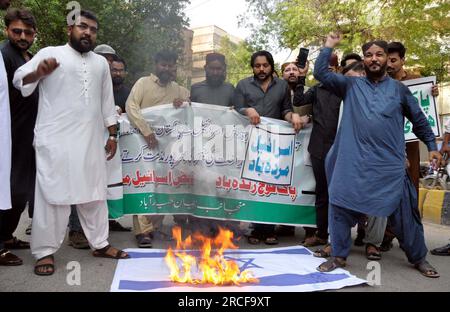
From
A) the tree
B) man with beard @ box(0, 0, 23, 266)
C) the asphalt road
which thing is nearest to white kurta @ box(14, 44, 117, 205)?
man with beard @ box(0, 0, 23, 266)

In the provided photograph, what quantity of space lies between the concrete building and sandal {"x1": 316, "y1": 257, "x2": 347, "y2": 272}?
268cm

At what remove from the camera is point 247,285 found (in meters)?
3.25

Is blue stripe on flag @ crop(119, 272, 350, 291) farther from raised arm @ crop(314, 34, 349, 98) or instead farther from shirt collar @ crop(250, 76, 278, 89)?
shirt collar @ crop(250, 76, 278, 89)

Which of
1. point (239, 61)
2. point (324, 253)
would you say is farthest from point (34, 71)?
point (239, 61)

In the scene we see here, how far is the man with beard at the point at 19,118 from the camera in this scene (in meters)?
4.08

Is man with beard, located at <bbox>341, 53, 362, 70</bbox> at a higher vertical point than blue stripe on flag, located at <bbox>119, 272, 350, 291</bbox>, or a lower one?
higher

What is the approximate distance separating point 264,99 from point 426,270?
2.32 meters

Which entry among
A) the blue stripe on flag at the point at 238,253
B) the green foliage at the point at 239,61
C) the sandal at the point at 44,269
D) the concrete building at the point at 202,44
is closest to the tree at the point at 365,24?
the green foliage at the point at 239,61

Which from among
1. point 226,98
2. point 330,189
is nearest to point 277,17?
point 226,98

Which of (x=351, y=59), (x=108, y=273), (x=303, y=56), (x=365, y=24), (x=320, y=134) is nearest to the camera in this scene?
(x=108, y=273)

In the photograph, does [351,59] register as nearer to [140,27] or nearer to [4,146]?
[140,27]

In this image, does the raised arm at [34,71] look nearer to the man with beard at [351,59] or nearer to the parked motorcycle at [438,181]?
the man with beard at [351,59]

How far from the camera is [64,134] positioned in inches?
146

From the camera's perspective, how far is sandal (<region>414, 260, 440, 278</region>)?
Result: 149 inches
